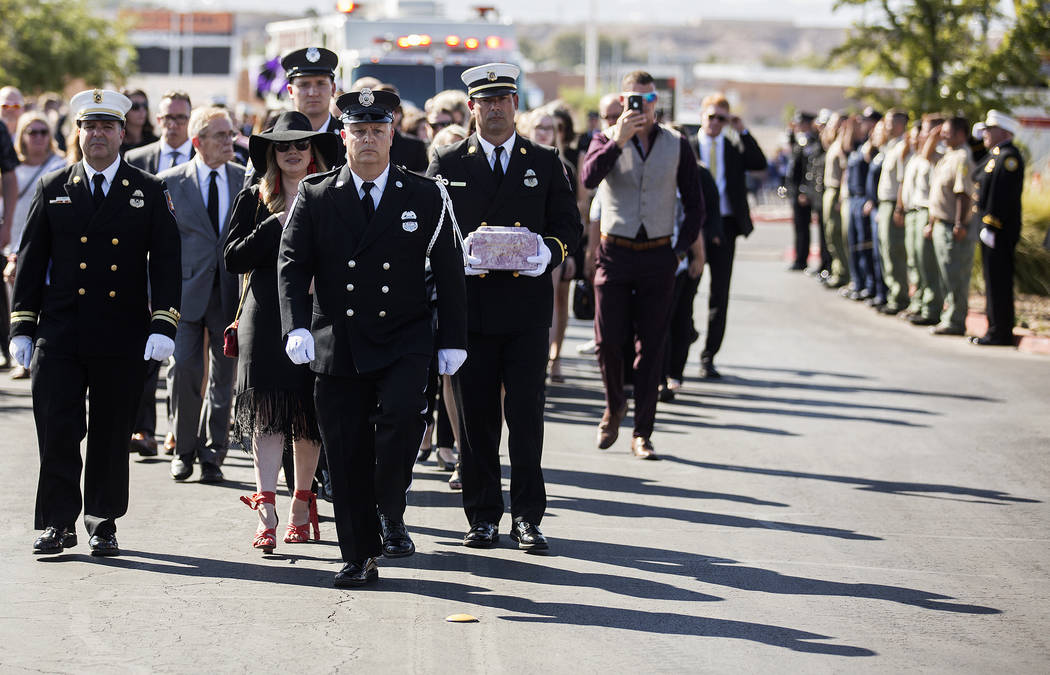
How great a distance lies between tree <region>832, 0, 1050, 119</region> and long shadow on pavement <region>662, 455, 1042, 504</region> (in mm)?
13489

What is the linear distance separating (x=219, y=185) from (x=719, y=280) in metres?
5.37

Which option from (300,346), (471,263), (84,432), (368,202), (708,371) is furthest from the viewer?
(708,371)

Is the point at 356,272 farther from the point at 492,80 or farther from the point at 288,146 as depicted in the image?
the point at 492,80

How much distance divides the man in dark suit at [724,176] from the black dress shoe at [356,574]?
22.9 feet

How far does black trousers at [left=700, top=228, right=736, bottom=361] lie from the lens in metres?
13.4

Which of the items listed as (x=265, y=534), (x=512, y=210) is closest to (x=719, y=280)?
(x=512, y=210)

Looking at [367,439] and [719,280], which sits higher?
[719,280]

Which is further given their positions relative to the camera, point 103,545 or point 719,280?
point 719,280

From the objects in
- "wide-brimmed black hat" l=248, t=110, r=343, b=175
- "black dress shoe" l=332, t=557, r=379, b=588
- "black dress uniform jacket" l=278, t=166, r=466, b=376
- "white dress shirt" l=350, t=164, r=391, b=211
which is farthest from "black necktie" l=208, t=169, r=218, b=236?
"black dress shoe" l=332, t=557, r=379, b=588

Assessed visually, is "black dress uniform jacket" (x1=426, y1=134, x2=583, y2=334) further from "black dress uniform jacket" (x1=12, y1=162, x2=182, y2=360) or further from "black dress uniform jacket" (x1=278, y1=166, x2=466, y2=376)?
"black dress uniform jacket" (x1=12, y1=162, x2=182, y2=360)

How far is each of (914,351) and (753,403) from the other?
359 cm

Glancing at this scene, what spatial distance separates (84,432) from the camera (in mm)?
7633

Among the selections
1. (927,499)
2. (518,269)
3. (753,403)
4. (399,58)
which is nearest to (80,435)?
(518,269)

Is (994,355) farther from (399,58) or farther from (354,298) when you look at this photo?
(354,298)
